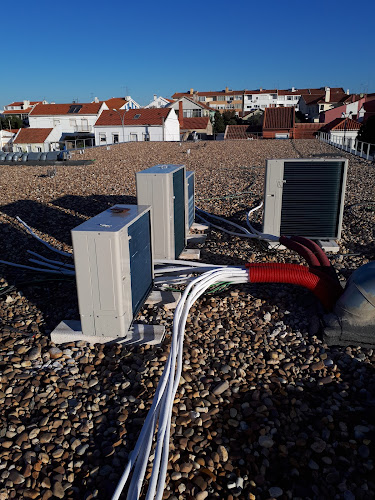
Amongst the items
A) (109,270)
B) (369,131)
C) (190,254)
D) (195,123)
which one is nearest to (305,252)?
(190,254)

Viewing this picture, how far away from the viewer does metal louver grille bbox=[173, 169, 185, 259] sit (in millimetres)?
5693

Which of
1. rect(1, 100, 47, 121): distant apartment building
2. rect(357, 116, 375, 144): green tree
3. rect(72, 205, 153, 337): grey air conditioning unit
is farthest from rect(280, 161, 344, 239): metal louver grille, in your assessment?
rect(1, 100, 47, 121): distant apartment building

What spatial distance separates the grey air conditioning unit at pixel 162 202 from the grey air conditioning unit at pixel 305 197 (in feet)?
4.62

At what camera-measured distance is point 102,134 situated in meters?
44.6

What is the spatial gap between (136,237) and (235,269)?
1146mm

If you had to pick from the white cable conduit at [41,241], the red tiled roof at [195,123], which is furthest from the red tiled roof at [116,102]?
the white cable conduit at [41,241]

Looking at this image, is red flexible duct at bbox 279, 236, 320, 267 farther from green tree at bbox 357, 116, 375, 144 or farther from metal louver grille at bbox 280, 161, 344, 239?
green tree at bbox 357, 116, 375, 144

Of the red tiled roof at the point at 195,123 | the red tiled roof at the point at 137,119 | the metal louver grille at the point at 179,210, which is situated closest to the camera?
the metal louver grille at the point at 179,210

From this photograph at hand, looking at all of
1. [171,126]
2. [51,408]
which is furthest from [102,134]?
[51,408]

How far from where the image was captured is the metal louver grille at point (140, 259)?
3.91 meters

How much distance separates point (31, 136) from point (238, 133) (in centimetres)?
2134

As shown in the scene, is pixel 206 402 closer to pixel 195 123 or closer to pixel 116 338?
pixel 116 338

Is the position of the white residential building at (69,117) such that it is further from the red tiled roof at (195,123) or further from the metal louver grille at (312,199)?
the metal louver grille at (312,199)

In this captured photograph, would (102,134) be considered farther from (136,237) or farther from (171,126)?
(136,237)
